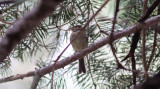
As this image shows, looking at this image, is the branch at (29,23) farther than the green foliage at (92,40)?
No

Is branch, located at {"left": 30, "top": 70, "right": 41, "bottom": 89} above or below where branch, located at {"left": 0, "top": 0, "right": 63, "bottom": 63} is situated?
below

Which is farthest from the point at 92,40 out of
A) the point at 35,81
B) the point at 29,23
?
the point at 29,23

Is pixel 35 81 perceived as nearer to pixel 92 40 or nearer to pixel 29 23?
pixel 92 40

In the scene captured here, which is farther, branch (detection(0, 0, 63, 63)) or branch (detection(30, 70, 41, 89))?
branch (detection(30, 70, 41, 89))

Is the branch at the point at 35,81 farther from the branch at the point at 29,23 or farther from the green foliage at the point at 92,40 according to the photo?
the branch at the point at 29,23

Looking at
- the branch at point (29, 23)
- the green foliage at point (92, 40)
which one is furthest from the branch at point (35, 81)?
the branch at point (29, 23)

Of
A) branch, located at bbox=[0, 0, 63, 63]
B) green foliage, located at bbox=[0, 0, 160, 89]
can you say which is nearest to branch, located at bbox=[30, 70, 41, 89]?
green foliage, located at bbox=[0, 0, 160, 89]

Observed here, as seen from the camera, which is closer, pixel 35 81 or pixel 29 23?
pixel 29 23

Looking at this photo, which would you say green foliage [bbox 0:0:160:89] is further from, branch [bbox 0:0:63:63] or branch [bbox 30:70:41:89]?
branch [bbox 0:0:63:63]

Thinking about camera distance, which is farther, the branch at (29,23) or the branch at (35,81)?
the branch at (35,81)

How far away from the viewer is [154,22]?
390 mm

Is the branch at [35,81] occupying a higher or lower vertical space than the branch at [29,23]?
lower

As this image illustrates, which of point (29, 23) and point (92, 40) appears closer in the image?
point (29, 23)

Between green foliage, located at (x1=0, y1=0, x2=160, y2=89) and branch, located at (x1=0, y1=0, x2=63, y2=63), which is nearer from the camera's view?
branch, located at (x1=0, y1=0, x2=63, y2=63)
